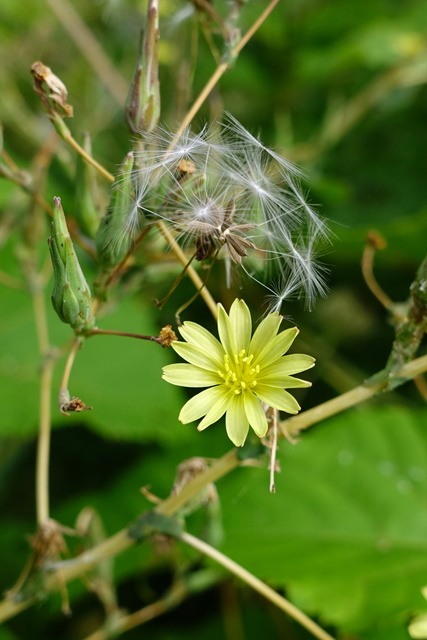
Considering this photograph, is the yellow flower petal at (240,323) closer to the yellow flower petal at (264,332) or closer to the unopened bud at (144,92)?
the yellow flower petal at (264,332)

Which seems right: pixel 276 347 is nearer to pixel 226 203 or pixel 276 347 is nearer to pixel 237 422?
pixel 237 422

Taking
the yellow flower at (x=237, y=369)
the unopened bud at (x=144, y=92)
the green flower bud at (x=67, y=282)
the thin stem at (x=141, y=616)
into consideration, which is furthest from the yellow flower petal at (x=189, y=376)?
the thin stem at (x=141, y=616)

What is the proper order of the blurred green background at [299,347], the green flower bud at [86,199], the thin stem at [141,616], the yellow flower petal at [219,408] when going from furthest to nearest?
the blurred green background at [299,347] < the thin stem at [141,616] < the green flower bud at [86,199] < the yellow flower petal at [219,408]

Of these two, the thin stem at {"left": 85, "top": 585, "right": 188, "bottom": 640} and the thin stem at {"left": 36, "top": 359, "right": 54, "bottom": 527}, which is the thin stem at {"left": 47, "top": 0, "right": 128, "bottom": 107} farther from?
the thin stem at {"left": 85, "top": 585, "right": 188, "bottom": 640}

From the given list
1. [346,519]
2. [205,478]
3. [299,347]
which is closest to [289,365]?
[205,478]

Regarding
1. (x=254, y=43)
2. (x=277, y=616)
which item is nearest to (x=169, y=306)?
(x=277, y=616)

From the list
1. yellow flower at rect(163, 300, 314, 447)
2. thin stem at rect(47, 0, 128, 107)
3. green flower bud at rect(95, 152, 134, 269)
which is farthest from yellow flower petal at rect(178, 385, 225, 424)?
thin stem at rect(47, 0, 128, 107)

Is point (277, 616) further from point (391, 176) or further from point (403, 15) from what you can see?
point (403, 15)
